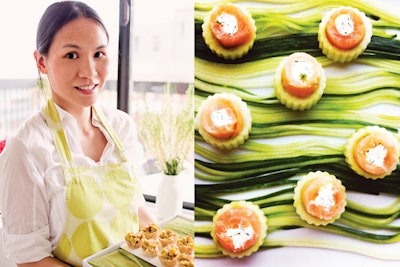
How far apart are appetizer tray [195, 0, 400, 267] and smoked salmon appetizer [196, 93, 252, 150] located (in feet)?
0.08

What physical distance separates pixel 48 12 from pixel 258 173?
0.94 metres

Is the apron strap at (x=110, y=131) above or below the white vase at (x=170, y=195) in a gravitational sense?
above

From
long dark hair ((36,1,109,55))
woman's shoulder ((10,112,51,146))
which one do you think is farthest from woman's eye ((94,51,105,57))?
woman's shoulder ((10,112,51,146))

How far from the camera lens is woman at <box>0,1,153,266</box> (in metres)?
1.34

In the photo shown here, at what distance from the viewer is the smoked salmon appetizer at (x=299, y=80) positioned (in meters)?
0.98

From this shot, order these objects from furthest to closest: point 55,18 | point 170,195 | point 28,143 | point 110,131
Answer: point 170,195 → point 110,131 → point 55,18 → point 28,143

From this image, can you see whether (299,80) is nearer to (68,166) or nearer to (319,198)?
(319,198)

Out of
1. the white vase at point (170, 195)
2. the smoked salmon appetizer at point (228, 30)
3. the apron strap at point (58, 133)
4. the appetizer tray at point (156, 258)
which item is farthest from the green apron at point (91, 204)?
the smoked salmon appetizer at point (228, 30)

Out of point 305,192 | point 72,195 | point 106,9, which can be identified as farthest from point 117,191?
point 106,9

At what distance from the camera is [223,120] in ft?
3.18

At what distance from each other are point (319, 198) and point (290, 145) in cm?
13

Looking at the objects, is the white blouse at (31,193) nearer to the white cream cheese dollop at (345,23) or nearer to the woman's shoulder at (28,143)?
the woman's shoulder at (28,143)

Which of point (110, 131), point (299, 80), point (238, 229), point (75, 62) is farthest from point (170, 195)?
point (299, 80)

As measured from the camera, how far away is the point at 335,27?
3.25 ft
